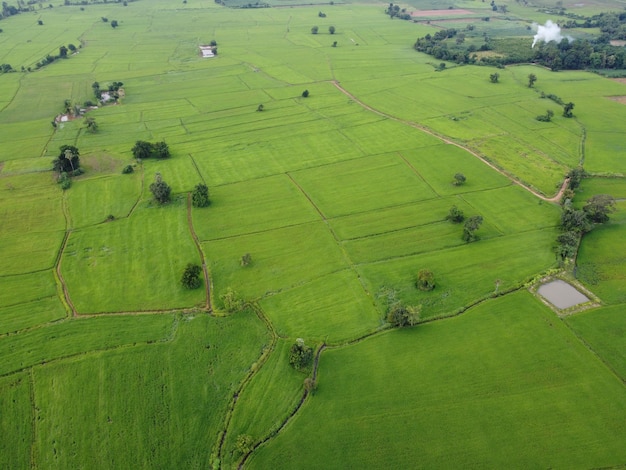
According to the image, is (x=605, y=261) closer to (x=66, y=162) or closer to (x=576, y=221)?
(x=576, y=221)

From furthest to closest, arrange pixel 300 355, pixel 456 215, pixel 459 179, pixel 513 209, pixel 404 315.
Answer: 1. pixel 459 179
2. pixel 513 209
3. pixel 456 215
4. pixel 404 315
5. pixel 300 355

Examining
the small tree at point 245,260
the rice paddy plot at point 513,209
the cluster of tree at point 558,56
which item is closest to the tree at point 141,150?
the small tree at point 245,260

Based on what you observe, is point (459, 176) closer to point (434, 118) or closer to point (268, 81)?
point (434, 118)

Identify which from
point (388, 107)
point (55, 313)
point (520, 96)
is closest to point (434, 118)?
point (388, 107)

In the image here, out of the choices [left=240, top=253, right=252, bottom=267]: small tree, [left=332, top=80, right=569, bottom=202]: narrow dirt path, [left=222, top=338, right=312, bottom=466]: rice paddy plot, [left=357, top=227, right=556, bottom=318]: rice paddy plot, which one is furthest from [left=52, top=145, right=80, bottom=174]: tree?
[left=332, top=80, right=569, bottom=202]: narrow dirt path

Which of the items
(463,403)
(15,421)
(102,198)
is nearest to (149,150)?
(102,198)

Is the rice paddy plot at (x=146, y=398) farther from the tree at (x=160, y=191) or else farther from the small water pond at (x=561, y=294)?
the small water pond at (x=561, y=294)
